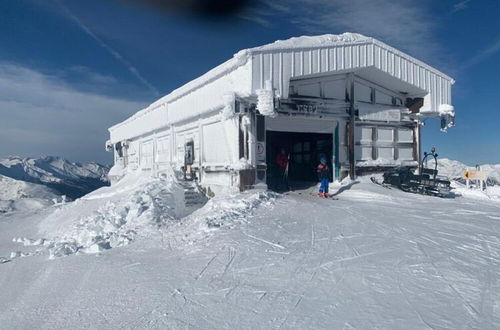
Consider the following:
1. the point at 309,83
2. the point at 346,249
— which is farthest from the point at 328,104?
the point at 346,249

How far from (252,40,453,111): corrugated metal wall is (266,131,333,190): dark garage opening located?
3574 millimetres

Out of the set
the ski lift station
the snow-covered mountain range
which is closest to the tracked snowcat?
the ski lift station

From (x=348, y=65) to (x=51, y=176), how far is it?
6128 centimetres

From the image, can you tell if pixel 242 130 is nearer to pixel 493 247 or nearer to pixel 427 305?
pixel 493 247

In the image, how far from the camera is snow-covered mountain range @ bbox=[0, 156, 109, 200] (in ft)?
125

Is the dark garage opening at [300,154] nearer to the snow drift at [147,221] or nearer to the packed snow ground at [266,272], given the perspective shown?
the snow drift at [147,221]

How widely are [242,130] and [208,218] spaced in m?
4.36

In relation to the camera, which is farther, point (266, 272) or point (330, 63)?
point (330, 63)

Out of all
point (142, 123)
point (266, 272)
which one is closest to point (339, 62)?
point (266, 272)

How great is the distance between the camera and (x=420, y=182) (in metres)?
14.4

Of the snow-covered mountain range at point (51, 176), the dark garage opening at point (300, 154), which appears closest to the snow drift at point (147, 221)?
the dark garage opening at point (300, 154)

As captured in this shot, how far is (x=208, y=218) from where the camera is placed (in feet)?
30.3

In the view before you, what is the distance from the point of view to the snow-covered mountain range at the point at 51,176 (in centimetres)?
3800

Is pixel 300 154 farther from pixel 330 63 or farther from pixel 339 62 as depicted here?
pixel 330 63
